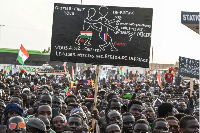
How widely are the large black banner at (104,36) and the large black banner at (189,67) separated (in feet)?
22.4

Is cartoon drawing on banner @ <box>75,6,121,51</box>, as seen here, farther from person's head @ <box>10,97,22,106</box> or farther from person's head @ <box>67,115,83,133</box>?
person's head @ <box>10,97,22,106</box>

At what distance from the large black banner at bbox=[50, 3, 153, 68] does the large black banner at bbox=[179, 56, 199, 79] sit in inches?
269

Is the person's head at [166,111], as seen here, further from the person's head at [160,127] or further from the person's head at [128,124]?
the person's head at [160,127]

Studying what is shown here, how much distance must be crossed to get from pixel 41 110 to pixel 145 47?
8.21 feet

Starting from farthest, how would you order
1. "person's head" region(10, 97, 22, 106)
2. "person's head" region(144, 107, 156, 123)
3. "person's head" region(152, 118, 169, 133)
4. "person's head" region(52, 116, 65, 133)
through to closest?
1. "person's head" region(10, 97, 22, 106)
2. "person's head" region(144, 107, 156, 123)
3. "person's head" region(52, 116, 65, 133)
4. "person's head" region(152, 118, 169, 133)

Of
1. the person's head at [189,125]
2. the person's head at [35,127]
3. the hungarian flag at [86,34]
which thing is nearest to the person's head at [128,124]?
the person's head at [189,125]

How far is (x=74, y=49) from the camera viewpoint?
7410 millimetres

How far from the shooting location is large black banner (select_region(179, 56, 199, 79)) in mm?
13718

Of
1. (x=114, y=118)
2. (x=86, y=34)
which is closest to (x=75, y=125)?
(x=114, y=118)

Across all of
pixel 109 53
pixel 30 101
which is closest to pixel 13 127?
pixel 109 53

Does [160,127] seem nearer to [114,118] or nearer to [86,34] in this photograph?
[114,118]

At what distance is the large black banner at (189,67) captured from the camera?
45.0ft

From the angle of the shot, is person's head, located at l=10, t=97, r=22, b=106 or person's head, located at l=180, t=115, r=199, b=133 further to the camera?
person's head, located at l=10, t=97, r=22, b=106

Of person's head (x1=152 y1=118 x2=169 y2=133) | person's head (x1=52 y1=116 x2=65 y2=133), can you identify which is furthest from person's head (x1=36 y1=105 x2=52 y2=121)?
person's head (x1=152 y1=118 x2=169 y2=133)
